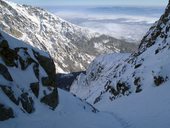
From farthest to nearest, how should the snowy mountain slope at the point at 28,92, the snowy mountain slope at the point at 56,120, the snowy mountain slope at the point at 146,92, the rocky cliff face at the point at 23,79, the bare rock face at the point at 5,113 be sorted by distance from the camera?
the snowy mountain slope at the point at 146,92 → the rocky cliff face at the point at 23,79 → the snowy mountain slope at the point at 28,92 → the snowy mountain slope at the point at 56,120 → the bare rock face at the point at 5,113

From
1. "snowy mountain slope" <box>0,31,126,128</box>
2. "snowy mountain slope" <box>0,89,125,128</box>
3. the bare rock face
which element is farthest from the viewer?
"snowy mountain slope" <box>0,31,126,128</box>

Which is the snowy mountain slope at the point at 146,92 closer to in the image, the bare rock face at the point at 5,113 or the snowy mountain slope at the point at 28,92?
the snowy mountain slope at the point at 28,92

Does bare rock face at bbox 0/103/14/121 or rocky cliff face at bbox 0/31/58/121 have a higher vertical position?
rocky cliff face at bbox 0/31/58/121

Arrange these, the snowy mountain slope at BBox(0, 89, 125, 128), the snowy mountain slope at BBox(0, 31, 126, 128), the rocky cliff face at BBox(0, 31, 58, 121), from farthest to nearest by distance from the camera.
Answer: the rocky cliff face at BBox(0, 31, 58, 121), the snowy mountain slope at BBox(0, 31, 126, 128), the snowy mountain slope at BBox(0, 89, 125, 128)

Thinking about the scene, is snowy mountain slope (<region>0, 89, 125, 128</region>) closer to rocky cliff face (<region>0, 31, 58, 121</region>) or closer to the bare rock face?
the bare rock face

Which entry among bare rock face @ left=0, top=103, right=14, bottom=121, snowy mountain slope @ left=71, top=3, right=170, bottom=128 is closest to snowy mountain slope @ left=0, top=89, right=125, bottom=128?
bare rock face @ left=0, top=103, right=14, bottom=121

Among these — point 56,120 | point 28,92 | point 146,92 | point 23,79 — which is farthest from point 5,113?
point 146,92

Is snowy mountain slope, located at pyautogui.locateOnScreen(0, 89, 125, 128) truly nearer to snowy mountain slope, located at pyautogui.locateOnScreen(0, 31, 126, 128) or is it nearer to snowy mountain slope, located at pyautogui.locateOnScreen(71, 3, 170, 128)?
snowy mountain slope, located at pyautogui.locateOnScreen(0, 31, 126, 128)

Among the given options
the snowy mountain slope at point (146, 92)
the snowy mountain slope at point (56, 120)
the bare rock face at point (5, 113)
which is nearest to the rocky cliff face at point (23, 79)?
the bare rock face at point (5, 113)

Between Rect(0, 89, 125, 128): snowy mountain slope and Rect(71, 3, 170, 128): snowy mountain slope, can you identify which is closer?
Rect(0, 89, 125, 128): snowy mountain slope

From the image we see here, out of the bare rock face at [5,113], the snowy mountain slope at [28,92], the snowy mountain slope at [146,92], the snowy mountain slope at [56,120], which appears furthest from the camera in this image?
the snowy mountain slope at [146,92]
